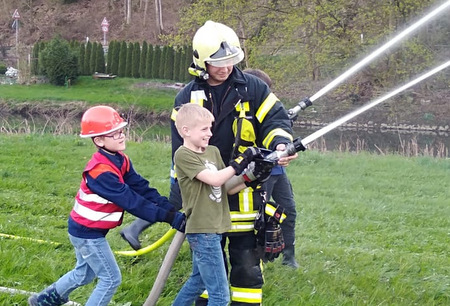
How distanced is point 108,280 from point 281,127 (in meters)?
1.43

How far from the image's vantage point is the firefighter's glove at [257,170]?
3.33 metres

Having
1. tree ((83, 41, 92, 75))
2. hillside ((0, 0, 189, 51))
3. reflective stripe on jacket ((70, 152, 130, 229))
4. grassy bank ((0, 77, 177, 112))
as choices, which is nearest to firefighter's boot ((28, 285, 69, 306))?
reflective stripe on jacket ((70, 152, 130, 229))

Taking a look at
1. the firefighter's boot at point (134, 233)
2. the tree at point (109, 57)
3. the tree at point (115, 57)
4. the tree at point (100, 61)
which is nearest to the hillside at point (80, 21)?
the tree at point (100, 61)

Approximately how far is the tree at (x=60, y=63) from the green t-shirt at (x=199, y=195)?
118ft

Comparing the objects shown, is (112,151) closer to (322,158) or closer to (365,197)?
(365,197)

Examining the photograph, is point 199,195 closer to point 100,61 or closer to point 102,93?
point 102,93

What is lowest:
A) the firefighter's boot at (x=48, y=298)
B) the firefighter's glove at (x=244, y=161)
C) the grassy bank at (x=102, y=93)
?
the grassy bank at (x=102, y=93)

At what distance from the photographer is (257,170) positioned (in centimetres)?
338

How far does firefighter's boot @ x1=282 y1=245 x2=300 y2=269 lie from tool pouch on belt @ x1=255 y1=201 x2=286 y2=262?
1272 millimetres

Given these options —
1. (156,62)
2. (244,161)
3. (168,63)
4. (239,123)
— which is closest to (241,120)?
(239,123)

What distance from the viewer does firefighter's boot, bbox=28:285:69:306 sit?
11.8 ft

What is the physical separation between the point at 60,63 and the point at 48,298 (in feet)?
120

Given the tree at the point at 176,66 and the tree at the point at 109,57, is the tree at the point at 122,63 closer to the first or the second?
the tree at the point at 109,57

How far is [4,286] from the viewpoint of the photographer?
395 centimetres
